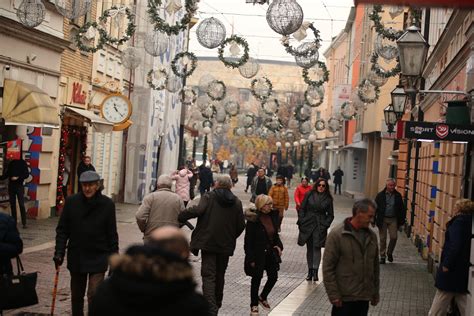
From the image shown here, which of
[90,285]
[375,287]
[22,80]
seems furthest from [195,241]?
[22,80]

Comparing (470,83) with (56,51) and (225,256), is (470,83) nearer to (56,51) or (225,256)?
(225,256)

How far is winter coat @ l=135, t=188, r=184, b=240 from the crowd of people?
1 centimetres

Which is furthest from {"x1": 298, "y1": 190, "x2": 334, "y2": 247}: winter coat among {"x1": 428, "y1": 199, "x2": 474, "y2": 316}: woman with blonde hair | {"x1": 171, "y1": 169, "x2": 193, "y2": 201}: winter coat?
{"x1": 171, "y1": 169, "x2": 193, "y2": 201}: winter coat

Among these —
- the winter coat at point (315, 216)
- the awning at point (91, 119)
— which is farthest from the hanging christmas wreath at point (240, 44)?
the winter coat at point (315, 216)

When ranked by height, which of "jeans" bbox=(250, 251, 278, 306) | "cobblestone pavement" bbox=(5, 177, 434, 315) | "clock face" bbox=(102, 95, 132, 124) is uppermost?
"clock face" bbox=(102, 95, 132, 124)

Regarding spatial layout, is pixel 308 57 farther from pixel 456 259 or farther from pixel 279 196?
pixel 456 259

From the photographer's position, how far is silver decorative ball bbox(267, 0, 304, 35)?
1906 centimetres

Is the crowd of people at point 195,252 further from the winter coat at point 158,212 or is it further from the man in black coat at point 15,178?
the man in black coat at point 15,178

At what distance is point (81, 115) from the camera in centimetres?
2720

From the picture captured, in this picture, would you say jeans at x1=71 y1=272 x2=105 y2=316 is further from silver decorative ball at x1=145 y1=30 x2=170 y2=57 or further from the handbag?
silver decorative ball at x1=145 y1=30 x2=170 y2=57

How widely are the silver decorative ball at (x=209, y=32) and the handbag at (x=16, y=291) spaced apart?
14582 mm

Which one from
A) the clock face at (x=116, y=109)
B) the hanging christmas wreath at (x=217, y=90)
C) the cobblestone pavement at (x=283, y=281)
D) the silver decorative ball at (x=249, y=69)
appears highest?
the silver decorative ball at (x=249, y=69)

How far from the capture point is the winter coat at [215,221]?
39.3ft

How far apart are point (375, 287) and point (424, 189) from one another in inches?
675
